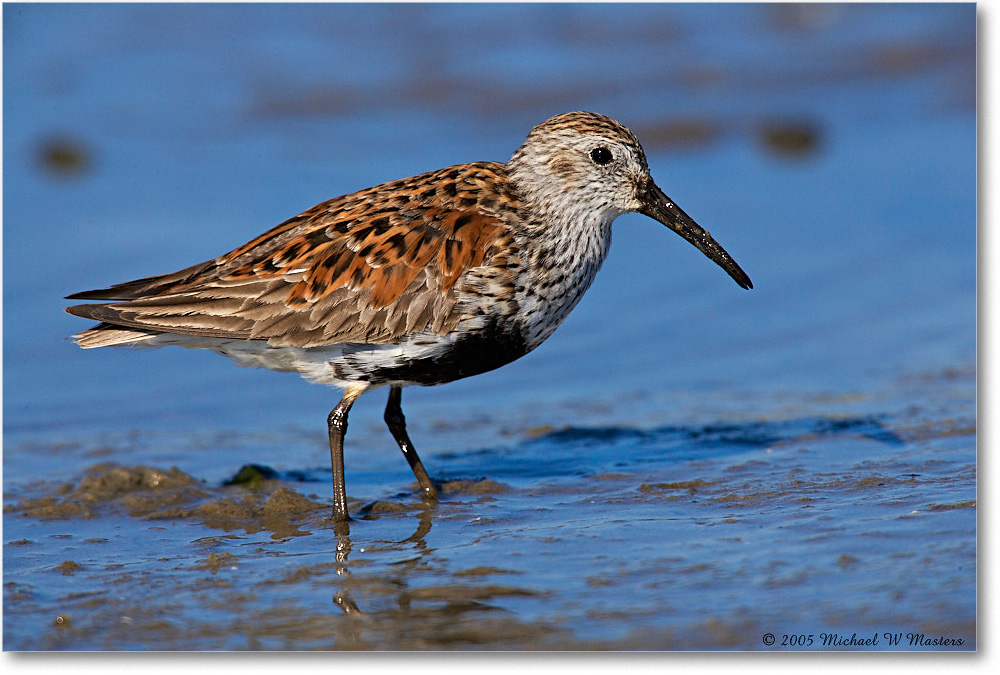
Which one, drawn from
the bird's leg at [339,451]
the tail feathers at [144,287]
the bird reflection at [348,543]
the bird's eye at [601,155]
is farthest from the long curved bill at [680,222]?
the tail feathers at [144,287]

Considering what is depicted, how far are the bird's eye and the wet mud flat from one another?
193 centimetres

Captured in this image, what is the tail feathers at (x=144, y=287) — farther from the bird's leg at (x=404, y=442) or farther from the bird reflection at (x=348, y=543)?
the bird reflection at (x=348, y=543)

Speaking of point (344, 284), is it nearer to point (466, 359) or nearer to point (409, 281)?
point (409, 281)

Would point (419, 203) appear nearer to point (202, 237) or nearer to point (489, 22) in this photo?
point (202, 237)

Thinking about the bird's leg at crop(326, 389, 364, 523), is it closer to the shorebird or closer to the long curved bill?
the shorebird

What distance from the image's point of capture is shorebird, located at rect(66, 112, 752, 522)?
7.13 m

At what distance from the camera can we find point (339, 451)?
7410mm

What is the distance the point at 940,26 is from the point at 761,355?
26.9ft

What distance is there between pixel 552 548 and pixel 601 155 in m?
2.52

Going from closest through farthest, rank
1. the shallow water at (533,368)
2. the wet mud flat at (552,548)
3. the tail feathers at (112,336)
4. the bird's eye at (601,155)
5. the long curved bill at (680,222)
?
the wet mud flat at (552,548)
the shallow water at (533,368)
the tail feathers at (112,336)
the bird's eye at (601,155)
the long curved bill at (680,222)

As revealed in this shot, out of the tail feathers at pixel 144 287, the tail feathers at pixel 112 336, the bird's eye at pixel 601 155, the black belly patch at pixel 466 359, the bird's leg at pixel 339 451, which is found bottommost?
the bird's leg at pixel 339 451

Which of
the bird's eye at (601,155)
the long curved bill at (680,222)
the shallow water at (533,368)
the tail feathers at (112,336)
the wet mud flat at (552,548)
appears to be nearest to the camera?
the wet mud flat at (552,548)

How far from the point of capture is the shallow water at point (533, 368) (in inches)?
230

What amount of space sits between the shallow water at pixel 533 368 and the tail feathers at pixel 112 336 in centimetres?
99
